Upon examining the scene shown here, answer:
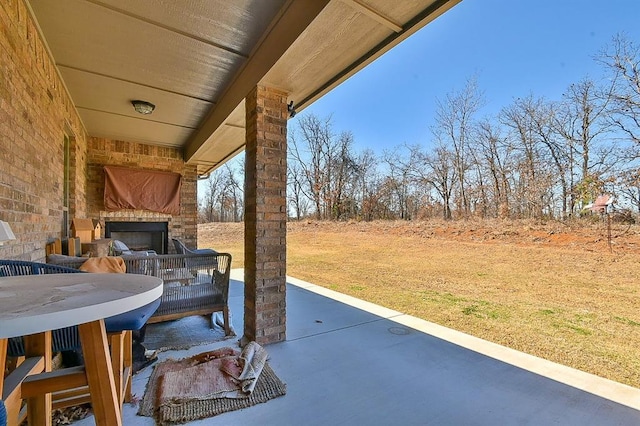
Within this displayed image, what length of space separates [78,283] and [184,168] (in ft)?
16.8

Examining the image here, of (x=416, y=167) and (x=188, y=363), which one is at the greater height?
(x=416, y=167)

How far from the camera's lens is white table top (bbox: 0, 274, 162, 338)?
709mm

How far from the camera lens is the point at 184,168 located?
580 cm

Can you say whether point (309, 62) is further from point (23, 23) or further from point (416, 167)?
point (416, 167)

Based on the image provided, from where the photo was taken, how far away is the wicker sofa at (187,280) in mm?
2558

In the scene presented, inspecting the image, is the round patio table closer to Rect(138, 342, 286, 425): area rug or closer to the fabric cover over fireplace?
Rect(138, 342, 286, 425): area rug

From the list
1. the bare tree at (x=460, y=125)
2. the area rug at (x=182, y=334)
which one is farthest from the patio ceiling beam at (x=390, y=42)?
the bare tree at (x=460, y=125)

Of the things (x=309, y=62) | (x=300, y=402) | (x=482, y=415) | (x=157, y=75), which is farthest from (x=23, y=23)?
(x=482, y=415)

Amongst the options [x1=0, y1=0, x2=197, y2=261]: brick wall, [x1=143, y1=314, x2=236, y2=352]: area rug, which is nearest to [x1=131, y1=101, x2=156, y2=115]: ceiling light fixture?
[x1=0, y1=0, x2=197, y2=261]: brick wall

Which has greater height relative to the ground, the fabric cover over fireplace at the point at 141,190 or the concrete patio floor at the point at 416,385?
the fabric cover over fireplace at the point at 141,190

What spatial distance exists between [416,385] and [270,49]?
104 inches

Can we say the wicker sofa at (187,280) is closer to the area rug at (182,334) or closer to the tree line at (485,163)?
the area rug at (182,334)

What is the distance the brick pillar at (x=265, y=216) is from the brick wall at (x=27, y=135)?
5.00 ft

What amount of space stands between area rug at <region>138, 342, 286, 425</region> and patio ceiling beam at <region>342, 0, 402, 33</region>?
2.41 metres
